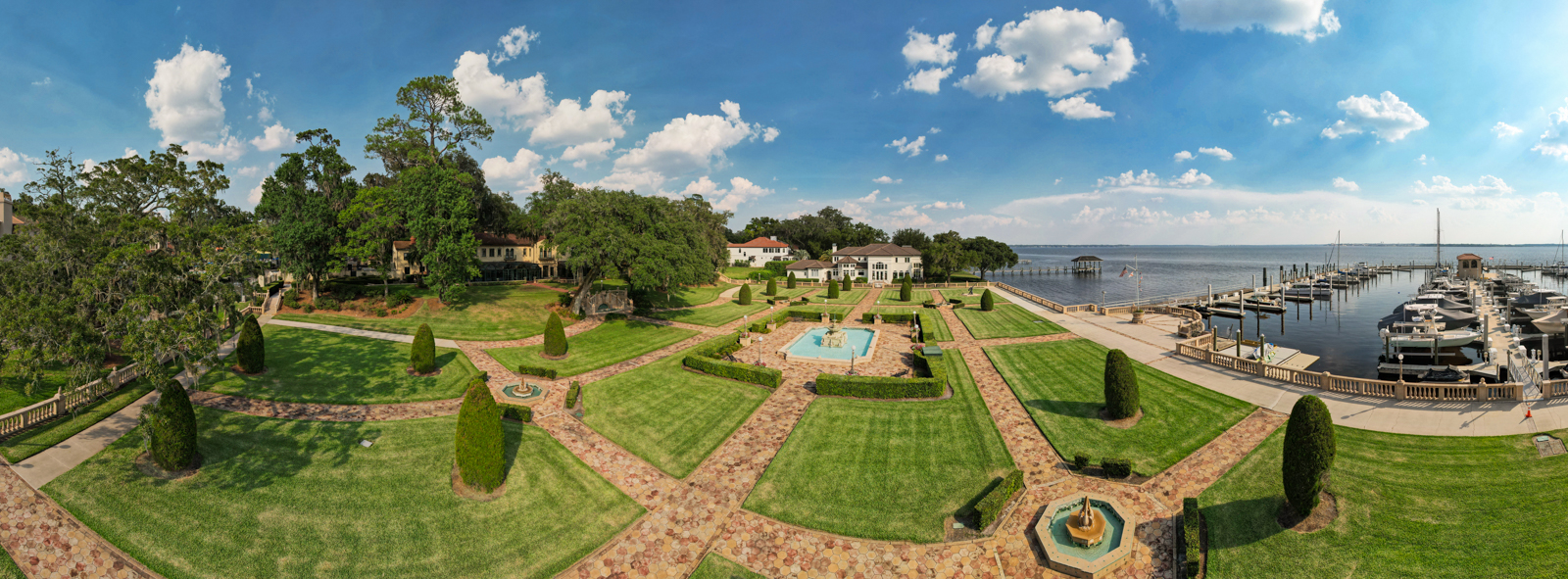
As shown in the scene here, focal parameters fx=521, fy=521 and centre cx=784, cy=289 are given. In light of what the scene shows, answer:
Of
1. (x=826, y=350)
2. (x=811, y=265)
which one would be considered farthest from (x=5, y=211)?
(x=811, y=265)

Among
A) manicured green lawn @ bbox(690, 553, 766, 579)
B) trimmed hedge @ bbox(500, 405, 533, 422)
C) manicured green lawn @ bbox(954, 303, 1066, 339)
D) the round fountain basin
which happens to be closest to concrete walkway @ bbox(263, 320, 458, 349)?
trimmed hedge @ bbox(500, 405, 533, 422)

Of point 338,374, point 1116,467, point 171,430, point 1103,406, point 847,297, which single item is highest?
point 847,297

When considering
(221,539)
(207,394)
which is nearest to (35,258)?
(207,394)

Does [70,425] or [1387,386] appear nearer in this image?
[70,425]

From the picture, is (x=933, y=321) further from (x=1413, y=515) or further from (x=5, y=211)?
(x=5, y=211)

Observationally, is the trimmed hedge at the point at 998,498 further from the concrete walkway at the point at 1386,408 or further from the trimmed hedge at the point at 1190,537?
the concrete walkway at the point at 1386,408

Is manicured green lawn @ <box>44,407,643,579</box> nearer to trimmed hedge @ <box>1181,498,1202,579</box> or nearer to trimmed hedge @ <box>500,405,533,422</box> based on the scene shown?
trimmed hedge @ <box>500,405,533,422</box>

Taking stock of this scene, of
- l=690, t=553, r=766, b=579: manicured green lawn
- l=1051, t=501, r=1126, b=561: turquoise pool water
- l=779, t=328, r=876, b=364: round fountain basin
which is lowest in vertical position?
l=690, t=553, r=766, b=579: manicured green lawn
